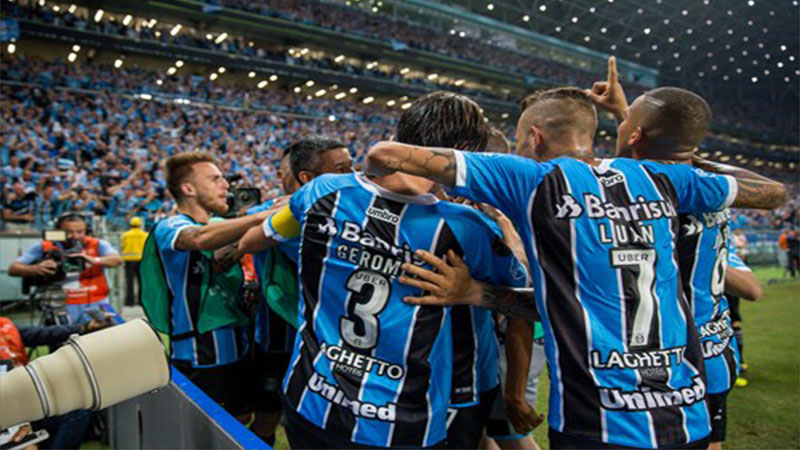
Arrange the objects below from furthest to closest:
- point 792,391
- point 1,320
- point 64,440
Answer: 1. point 792,391
2. point 1,320
3. point 64,440

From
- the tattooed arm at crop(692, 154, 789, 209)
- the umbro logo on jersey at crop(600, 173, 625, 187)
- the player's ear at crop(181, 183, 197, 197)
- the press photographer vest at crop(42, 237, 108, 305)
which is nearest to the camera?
the umbro logo on jersey at crop(600, 173, 625, 187)

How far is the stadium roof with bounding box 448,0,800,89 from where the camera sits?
8.87 ft

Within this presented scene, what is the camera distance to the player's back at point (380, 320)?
1.61 meters

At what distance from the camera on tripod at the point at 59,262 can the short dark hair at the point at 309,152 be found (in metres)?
3.62

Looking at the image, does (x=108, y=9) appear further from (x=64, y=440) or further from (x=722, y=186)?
(x=722, y=186)

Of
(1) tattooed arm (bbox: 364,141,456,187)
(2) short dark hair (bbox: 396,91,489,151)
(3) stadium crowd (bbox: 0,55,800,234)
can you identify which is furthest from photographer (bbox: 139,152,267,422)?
(3) stadium crowd (bbox: 0,55,800,234)

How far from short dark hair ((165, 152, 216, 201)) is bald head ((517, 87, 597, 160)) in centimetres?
190

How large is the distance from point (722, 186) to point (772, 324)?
8109mm

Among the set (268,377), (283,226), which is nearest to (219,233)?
(283,226)

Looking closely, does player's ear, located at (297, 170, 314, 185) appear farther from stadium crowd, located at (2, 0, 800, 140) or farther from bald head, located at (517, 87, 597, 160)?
stadium crowd, located at (2, 0, 800, 140)

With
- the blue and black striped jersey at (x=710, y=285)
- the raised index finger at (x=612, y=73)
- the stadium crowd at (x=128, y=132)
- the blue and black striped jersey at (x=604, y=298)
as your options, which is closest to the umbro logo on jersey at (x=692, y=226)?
the blue and black striped jersey at (x=710, y=285)

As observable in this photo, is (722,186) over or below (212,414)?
over

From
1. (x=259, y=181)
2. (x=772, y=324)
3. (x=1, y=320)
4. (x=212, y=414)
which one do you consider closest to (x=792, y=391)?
(x=772, y=324)

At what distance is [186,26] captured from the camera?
24094 mm
